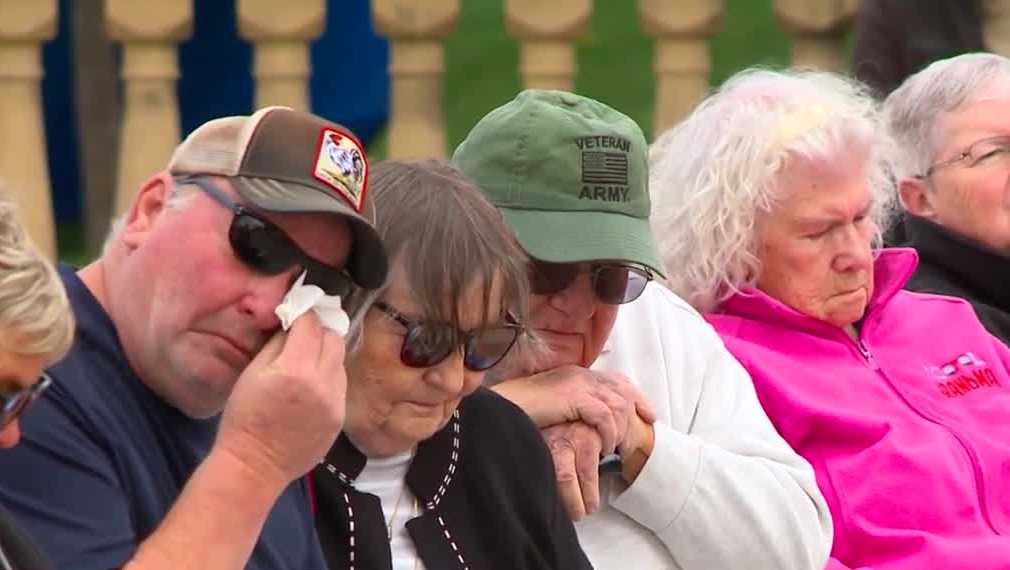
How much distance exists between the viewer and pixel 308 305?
8.11 feet

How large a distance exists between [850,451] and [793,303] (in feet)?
0.92

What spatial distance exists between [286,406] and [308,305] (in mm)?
122

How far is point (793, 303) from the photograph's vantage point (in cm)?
372

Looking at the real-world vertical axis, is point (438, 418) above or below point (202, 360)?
below

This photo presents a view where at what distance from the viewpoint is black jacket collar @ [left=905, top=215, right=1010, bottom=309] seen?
4133mm

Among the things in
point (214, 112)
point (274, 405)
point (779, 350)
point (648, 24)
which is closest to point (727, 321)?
point (779, 350)

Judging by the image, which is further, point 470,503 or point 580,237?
point 580,237

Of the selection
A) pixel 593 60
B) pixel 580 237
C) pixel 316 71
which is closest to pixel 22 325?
pixel 580 237

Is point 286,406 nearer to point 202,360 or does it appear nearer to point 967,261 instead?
point 202,360

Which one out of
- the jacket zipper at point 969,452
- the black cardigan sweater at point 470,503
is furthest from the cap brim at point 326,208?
the jacket zipper at point 969,452

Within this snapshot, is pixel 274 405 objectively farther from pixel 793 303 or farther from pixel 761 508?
pixel 793 303

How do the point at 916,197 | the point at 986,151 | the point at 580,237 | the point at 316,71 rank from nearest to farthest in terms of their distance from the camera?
the point at 580,237 < the point at 986,151 < the point at 916,197 < the point at 316,71

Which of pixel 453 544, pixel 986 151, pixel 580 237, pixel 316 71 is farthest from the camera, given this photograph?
pixel 316 71

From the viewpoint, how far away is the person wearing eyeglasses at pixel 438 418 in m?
2.74
